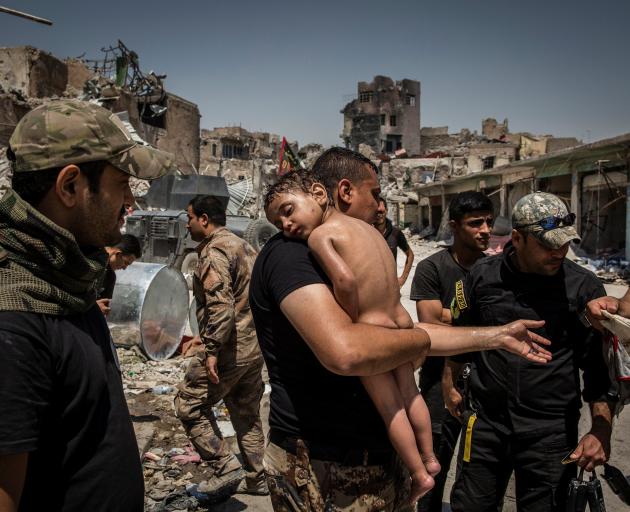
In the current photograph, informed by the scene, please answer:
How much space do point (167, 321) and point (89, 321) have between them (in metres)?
6.09

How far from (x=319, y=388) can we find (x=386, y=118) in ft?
217

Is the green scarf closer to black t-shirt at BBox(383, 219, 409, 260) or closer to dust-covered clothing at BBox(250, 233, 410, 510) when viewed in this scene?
dust-covered clothing at BBox(250, 233, 410, 510)

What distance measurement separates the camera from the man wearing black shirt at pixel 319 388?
4.57 ft

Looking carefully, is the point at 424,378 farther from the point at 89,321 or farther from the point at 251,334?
the point at 89,321

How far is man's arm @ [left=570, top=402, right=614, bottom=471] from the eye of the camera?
2.13 m

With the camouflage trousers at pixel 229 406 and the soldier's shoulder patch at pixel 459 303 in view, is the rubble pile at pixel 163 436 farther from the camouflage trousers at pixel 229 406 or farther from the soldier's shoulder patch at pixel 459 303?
the soldier's shoulder patch at pixel 459 303

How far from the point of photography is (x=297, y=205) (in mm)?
1691

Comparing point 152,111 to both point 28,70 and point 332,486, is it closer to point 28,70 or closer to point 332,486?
point 28,70

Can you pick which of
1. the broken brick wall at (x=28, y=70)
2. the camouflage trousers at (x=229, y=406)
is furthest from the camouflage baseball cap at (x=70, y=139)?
the broken brick wall at (x=28, y=70)

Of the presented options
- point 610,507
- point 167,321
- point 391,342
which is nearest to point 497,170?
point 167,321

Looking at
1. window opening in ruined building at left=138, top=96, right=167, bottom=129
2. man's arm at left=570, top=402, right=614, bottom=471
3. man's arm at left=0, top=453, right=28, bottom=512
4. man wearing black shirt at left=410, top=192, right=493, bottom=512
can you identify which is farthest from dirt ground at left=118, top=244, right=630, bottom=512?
window opening in ruined building at left=138, top=96, right=167, bottom=129

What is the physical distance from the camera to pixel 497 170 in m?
19.8

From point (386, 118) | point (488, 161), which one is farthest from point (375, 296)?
point (386, 118)

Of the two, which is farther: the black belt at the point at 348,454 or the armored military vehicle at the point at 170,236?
the armored military vehicle at the point at 170,236
